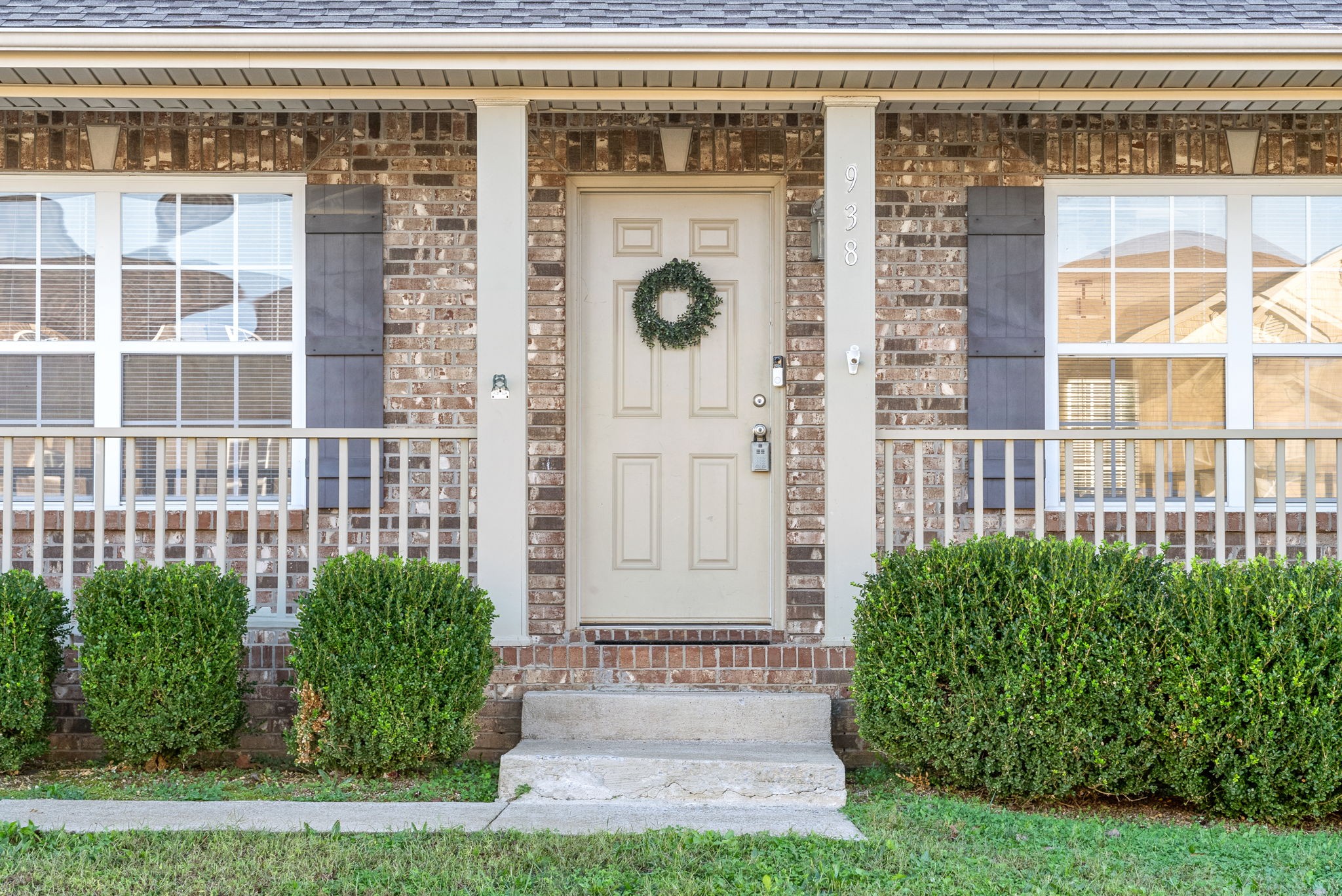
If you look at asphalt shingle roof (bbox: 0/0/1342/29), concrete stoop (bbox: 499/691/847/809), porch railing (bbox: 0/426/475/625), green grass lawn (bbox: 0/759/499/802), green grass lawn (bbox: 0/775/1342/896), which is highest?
asphalt shingle roof (bbox: 0/0/1342/29)

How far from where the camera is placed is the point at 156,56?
456 centimetres

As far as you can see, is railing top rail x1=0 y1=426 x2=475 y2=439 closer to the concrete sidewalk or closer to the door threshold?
the door threshold

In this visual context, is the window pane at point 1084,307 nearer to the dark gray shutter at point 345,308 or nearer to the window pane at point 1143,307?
the window pane at point 1143,307

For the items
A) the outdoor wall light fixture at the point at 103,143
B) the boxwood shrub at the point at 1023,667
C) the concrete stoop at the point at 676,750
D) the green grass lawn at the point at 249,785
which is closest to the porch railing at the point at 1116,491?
the boxwood shrub at the point at 1023,667

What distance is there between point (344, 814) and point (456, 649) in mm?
725

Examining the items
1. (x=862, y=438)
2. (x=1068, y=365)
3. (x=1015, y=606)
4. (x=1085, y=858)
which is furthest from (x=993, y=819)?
(x=1068, y=365)

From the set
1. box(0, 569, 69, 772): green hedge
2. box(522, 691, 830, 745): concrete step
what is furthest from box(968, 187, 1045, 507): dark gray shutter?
box(0, 569, 69, 772): green hedge

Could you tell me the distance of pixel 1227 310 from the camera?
562 centimetres

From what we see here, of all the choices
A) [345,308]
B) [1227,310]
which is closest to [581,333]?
[345,308]

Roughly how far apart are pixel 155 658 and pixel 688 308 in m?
2.88

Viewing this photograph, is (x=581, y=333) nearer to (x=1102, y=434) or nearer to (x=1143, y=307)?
(x=1102, y=434)

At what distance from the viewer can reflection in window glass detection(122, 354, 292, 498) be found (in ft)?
18.2

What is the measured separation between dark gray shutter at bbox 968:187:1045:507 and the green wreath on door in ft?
4.35

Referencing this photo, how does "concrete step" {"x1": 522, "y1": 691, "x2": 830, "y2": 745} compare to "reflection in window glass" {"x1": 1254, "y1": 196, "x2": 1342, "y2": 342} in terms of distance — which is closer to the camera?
"concrete step" {"x1": 522, "y1": 691, "x2": 830, "y2": 745}
